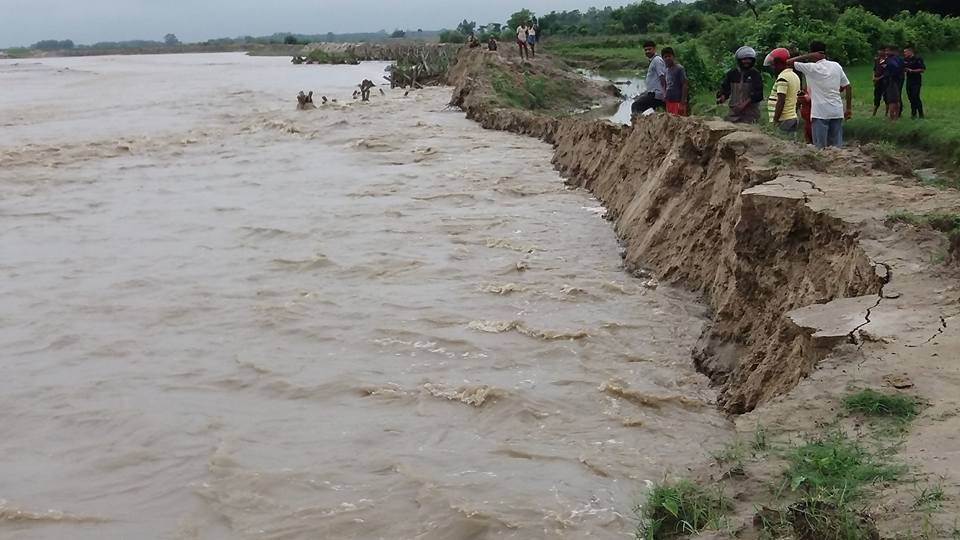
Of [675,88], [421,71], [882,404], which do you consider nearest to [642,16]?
[421,71]

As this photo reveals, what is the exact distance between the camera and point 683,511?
3.80 meters

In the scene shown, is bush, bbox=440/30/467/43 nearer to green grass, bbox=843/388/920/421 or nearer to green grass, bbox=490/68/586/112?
green grass, bbox=490/68/586/112

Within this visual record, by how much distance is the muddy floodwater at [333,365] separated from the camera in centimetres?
502

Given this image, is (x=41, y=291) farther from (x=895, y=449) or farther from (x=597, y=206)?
(x=895, y=449)

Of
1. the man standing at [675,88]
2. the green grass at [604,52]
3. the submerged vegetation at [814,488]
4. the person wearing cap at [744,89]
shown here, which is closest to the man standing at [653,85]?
the man standing at [675,88]

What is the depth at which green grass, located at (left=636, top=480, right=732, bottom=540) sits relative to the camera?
366 cm

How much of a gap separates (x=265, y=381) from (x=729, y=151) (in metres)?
5.11

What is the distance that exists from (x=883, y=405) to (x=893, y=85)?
1097 centimetres

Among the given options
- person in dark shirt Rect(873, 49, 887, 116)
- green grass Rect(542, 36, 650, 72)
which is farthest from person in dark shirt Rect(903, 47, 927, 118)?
green grass Rect(542, 36, 650, 72)

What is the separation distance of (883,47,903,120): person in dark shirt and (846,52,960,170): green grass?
0.19 metres

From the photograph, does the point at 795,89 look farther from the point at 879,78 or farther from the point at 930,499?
the point at 930,499

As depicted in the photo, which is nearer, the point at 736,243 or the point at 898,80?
the point at 736,243

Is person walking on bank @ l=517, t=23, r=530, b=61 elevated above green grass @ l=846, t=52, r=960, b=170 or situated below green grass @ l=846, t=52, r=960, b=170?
above

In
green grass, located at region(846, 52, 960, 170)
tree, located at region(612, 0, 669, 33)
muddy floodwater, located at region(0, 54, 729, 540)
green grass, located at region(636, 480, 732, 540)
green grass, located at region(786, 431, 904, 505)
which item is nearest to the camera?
green grass, located at region(786, 431, 904, 505)
